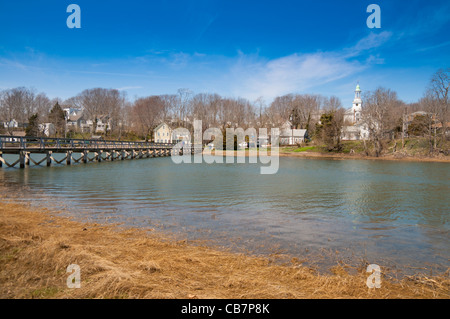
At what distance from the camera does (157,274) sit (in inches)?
195

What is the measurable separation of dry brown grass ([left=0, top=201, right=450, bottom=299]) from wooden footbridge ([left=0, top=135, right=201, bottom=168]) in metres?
23.3

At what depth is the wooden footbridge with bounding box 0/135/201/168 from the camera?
27.2m

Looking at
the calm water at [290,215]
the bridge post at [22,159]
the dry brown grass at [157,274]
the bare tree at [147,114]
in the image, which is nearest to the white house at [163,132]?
the bare tree at [147,114]

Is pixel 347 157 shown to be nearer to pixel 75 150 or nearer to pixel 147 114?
pixel 75 150

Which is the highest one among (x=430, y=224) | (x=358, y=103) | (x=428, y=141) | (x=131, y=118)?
(x=358, y=103)

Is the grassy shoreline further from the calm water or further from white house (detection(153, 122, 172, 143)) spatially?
the calm water

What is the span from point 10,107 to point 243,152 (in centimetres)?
5948

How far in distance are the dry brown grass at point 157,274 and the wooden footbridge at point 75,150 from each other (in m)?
23.3

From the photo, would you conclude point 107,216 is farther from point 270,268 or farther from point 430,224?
point 430,224

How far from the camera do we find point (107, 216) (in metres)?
10.1

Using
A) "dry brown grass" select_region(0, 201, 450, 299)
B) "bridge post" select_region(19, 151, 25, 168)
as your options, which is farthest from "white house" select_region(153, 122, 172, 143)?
"dry brown grass" select_region(0, 201, 450, 299)

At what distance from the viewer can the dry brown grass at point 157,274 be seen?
4.16 meters

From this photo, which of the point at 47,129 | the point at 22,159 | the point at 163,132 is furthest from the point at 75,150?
the point at 163,132
